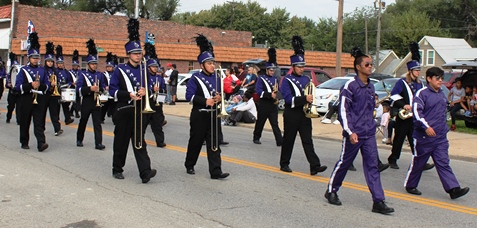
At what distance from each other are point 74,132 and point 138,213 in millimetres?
9244

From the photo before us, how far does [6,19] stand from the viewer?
49.4 m

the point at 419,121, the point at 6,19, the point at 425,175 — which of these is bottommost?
the point at 425,175

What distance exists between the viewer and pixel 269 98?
43.6 ft

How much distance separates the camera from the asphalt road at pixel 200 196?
6.91 meters

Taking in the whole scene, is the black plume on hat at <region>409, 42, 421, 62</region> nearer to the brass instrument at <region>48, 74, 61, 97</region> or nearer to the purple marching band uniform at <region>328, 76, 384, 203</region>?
the purple marching band uniform at <region>328, 76, 384, 203</region>

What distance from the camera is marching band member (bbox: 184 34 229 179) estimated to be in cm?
930

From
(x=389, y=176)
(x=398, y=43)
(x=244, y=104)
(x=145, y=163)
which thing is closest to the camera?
(x=145, y=163)

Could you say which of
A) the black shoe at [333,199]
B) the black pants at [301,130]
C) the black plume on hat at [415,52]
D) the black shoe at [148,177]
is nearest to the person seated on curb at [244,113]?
the black plume on hat at [415,52]

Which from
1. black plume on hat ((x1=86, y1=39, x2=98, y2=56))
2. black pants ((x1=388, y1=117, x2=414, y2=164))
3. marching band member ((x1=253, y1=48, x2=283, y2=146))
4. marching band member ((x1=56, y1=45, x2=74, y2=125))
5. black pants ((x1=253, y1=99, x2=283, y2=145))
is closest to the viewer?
black pants ((x1=388, y1=117, x2=414, y2=164))

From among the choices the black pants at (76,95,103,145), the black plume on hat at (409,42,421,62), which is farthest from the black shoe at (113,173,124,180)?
the black plume on hat at (409,42,421,62)

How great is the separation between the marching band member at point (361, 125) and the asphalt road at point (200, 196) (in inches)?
17.9

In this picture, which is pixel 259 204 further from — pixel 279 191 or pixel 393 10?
pixel 393 10

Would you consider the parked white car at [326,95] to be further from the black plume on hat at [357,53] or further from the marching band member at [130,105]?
the marching band member at [130,105]

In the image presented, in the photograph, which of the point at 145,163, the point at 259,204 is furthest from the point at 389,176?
the point at 145,163
